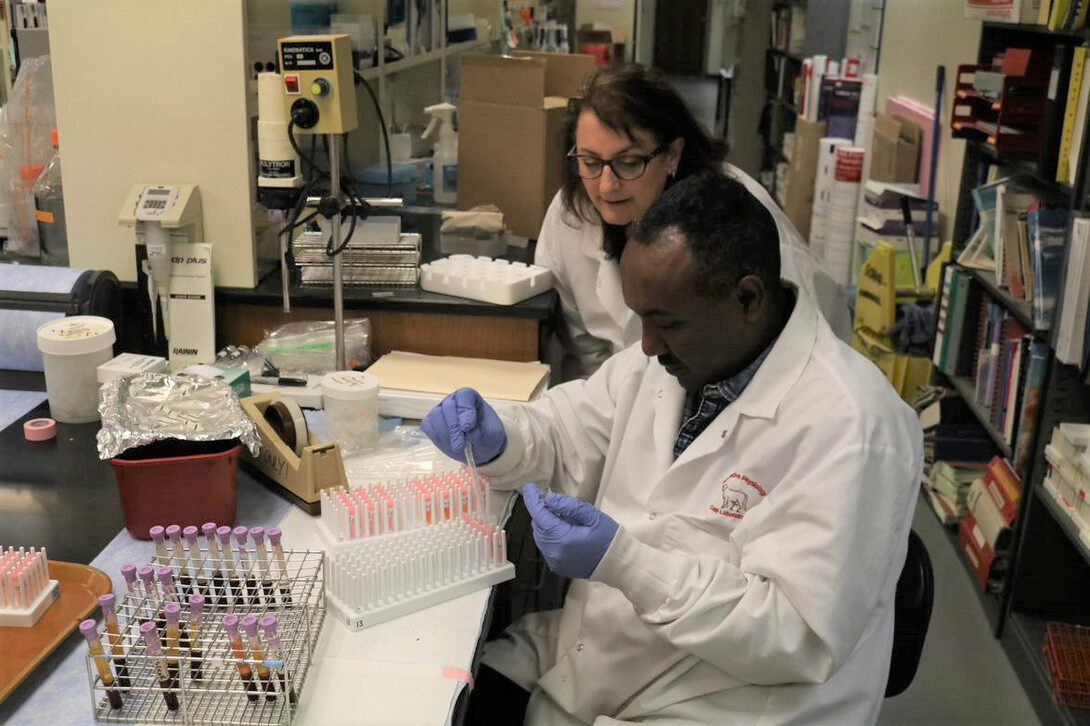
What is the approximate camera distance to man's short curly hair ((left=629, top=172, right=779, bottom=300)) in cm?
133

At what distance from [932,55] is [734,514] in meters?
3.72

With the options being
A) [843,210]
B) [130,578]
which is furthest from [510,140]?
[843,210]

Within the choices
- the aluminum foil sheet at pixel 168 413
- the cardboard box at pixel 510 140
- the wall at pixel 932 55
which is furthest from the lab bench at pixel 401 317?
the wall at pixel 932 55

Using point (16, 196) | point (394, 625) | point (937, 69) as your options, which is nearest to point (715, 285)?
point (394, 625)

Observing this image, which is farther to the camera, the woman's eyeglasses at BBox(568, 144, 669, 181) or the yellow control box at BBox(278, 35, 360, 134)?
the woman's eyeglasses at BBox(568, 144, 669, 181)

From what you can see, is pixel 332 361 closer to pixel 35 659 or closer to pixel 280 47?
pixel 280 47

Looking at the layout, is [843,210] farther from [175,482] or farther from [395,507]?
[175,482]

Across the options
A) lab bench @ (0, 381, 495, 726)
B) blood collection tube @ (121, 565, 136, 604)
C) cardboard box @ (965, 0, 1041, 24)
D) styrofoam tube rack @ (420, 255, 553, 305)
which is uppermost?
cardboard box @ (965, 0, 1041, 24)

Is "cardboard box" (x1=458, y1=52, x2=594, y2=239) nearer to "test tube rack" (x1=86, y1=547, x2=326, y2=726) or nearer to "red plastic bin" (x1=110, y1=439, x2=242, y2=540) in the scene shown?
"red plastic bin" (x1=110, y1=439, x2=242, y2=540)

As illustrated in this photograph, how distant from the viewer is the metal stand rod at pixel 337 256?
2.09m

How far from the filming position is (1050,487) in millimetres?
2615

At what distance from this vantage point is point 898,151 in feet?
15.1

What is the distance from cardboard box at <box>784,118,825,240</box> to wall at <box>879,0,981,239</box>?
499 millimetres

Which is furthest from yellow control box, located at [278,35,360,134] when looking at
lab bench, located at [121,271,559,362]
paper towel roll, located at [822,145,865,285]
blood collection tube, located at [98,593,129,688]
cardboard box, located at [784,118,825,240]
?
cardboard box, located at [784,118,825,240]
